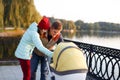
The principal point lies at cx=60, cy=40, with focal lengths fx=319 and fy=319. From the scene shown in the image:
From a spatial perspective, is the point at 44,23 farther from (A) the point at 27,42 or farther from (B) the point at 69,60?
(B) the point at 69,60

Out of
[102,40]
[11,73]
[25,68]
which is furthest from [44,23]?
[102,40]

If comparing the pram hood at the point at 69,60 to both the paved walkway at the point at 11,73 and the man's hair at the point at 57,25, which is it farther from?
the paved walkway at the point at 11,73

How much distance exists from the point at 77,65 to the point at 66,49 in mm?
207

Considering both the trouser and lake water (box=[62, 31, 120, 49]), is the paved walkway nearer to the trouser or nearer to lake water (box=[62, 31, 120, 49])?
the trouser

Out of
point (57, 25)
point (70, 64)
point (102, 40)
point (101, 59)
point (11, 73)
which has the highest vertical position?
point (57, 25)

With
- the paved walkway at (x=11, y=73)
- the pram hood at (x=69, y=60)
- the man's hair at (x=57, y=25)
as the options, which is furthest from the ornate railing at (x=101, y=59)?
the pram hood at (x=69, y=60)

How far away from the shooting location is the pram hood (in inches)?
121

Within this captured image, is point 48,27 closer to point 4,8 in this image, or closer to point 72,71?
point 72,71

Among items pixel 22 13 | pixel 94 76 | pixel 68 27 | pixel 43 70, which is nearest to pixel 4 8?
pixel 22 13

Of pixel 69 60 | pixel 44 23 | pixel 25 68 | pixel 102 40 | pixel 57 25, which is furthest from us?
pixel 102 40

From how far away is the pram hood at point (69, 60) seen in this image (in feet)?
10.1

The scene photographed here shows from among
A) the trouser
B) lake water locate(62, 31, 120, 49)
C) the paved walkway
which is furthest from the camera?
lake water locate(62, 31, 120, 49)

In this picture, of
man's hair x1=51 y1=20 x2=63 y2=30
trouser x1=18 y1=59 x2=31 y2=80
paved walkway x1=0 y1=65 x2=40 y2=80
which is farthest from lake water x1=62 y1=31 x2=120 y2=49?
man's hair x1=51 y1=20 x2=63 y2=30

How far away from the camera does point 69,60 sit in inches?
121
